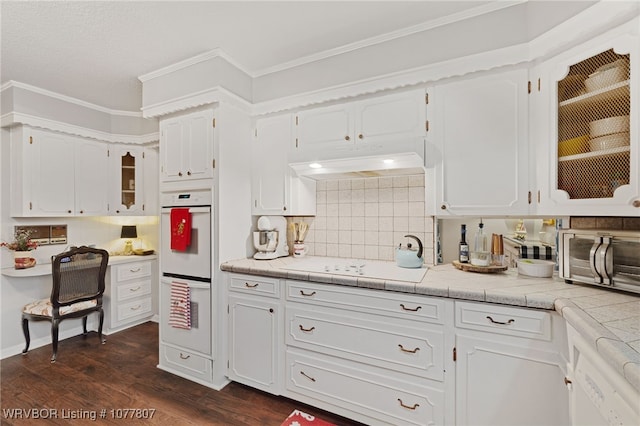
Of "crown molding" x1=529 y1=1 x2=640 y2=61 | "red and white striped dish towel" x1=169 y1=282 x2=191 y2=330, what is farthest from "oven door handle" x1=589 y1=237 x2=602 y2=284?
"red and white striped dish towel" x1=169 y1=282 x2=191 y2=330

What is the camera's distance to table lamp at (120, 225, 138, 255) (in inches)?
144

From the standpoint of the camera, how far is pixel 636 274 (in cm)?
140

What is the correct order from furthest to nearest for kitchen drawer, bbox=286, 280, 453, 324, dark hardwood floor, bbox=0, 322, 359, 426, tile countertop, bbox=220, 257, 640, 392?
1. dark hardwood floor, bbox=0, 322, 359, 426
2. kitchen drawer, bbox=286, 280, 453, 324
3. tile countertop, bbox=220, 257, 640, 392

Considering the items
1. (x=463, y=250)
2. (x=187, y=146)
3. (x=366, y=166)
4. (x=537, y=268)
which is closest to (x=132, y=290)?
(x=187, y=146)

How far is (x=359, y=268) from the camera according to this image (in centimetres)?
209

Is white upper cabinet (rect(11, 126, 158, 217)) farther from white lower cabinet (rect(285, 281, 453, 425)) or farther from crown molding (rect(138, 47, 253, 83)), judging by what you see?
white lower cabinet (rect(285, 281, 453, 425))

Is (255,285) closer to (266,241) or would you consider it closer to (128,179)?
(266,241)

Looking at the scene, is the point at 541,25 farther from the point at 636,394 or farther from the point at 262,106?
the point at 262,106

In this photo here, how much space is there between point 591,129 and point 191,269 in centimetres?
273

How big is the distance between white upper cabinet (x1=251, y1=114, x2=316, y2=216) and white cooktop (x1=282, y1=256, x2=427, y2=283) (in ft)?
1.52

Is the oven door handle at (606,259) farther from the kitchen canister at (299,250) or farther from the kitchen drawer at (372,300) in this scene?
the kitchen canister at (299,250)

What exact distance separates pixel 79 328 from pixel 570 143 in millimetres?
4740

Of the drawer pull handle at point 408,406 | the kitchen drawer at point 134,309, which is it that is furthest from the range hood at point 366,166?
the kitchen drawer at point 134,309

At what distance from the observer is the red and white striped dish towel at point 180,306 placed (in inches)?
93.6
